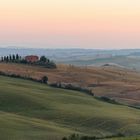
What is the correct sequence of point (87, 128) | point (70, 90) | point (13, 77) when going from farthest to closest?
point (13, 77) < point (70, 90) < point (87, 128)

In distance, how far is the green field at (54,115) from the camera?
53647mm

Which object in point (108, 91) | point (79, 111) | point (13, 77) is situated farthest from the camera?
Result: point (108, 91)

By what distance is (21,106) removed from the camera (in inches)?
2992

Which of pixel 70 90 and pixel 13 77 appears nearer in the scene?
pixel 70 90

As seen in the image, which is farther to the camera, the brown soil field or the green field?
the brown soil field

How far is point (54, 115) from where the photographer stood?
69.6m

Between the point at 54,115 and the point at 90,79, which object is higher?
the point at 54,115

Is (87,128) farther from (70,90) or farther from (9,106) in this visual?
(70,90)

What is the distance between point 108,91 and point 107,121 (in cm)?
5716

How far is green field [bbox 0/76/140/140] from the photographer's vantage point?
176 ft

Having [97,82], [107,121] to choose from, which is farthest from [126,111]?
[97,82]

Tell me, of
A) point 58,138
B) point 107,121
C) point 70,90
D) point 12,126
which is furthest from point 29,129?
point 70,90

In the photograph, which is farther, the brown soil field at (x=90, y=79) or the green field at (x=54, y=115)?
the brown soil field at (x=90, y=79)

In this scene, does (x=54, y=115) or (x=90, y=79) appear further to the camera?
(x=90, y=79)
